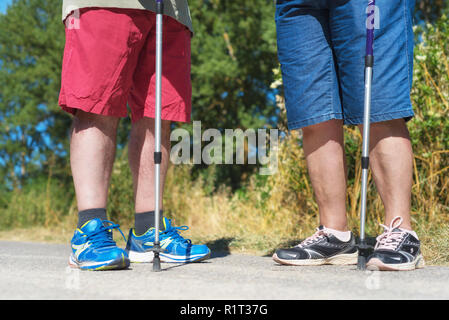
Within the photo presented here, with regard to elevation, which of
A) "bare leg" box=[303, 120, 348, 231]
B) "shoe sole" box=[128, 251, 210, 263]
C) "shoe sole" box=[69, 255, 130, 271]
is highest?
"bare leg" box=[303, 120, 348, 231]

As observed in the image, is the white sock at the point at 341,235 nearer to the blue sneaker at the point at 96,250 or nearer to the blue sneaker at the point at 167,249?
the blue sneaker at the point at 167,249

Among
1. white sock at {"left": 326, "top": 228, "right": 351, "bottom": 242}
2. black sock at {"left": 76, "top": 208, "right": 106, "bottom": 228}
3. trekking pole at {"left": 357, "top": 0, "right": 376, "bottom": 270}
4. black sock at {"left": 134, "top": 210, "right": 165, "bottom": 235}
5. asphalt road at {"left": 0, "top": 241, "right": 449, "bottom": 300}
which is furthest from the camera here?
black sock at {"left": 134, "top": 210, "right": 165, "bottom": 235}

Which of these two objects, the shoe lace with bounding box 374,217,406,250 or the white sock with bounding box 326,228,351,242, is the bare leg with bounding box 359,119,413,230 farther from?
the white sock with bounding box 326,228,351,242

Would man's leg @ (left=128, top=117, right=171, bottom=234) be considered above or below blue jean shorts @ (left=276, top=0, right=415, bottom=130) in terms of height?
below

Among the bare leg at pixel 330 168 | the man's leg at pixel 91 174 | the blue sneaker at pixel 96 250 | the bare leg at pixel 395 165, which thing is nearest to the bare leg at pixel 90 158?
the man's leg at pixel 91 174

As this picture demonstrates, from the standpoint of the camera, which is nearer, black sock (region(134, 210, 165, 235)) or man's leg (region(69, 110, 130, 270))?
man's leg (region(69, 110, 130, 270))

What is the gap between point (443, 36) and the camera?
423 centimetres

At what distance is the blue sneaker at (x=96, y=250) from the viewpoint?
2158 mm

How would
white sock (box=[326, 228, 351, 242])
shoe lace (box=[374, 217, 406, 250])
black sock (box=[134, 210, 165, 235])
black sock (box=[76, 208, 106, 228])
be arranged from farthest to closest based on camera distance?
1. black sock (box=[134, 210, 165, 235])
2. white sock (box=[326, 228, 351, 242])
3. black sock (box=[76, 208, 106, 228])
4. shoe lace (box=[374, 217, 406, 250])

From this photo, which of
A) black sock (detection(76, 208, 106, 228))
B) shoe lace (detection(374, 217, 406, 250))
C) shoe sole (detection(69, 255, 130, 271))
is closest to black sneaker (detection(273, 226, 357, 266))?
shoe lace (detection(374, 217, 406, 250))

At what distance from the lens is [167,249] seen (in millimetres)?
2496

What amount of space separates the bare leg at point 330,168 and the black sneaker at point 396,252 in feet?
0.88

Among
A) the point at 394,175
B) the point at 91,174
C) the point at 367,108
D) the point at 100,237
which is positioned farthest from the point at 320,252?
the point at 91,174

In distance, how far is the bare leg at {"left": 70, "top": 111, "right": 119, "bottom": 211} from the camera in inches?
92.2
